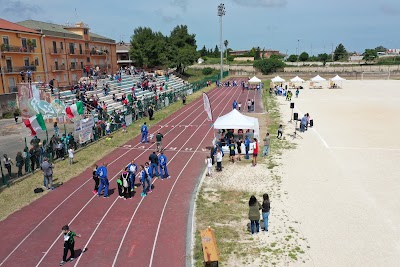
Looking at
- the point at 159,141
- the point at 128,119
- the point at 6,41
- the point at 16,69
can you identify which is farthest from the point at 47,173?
the point at 6,41

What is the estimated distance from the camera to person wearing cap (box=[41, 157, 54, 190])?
47.8 ft

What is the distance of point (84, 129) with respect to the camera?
2206cm

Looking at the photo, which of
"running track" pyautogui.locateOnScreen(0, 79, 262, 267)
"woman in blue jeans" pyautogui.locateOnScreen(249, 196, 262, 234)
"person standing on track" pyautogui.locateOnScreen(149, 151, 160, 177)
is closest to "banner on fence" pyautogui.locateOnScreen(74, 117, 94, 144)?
"running track" pyautogui.locateOnScreen(0, 79, 262, 267)

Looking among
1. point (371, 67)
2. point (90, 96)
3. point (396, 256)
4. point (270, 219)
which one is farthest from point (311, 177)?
point (371, 67)

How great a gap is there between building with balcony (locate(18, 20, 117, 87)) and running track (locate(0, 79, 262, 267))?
3030 centimetres

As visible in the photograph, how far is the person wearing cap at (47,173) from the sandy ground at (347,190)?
392 inches

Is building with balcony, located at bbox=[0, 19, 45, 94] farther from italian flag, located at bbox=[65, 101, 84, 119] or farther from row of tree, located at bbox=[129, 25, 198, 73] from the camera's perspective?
row of tree, located at bbox=[129, 25, 198, 73]

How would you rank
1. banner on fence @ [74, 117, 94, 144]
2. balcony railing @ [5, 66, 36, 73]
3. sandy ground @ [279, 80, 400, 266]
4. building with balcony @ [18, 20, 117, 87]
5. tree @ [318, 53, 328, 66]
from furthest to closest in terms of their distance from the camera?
1. tree @ [318, 53, 328, 66]
2. building with balcony @ [18, 20, 117, 87]
3. balcony railing @ [5, 66, 36, 73]
4. banner on fence @ [74, 117, 94, 144]
5. sandy ground @ [279, 80, 400, 266]

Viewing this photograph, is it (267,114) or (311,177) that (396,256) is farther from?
(267,114)

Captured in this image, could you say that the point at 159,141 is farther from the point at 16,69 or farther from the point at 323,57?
the point at 323,57

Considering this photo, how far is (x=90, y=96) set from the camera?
112 feet

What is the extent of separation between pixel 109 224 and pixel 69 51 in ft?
132

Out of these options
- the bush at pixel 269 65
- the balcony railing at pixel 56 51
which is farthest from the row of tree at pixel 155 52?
the balcony railing at pixel 56 51

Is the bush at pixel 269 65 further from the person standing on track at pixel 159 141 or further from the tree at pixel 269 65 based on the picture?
the person standing on track at pixel 159 141
